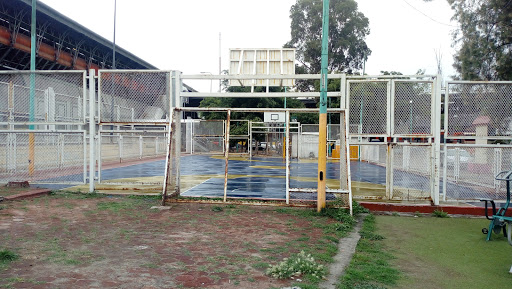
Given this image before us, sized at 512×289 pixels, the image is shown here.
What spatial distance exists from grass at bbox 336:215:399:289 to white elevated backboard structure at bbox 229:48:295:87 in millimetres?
5167

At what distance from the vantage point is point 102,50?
36.8m

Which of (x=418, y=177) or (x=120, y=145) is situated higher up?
(x=120, y=145)

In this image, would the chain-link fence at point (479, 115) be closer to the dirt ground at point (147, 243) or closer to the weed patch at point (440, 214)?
the weed patch at point (440, 214)

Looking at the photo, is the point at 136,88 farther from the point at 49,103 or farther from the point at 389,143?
the point at 389,143

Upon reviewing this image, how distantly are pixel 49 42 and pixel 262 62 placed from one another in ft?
89.0

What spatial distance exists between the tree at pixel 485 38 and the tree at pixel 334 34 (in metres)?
26.7

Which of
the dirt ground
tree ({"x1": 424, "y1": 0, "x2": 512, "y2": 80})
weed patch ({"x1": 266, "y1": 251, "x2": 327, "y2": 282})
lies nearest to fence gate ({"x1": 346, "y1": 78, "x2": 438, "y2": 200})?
the dirt ground

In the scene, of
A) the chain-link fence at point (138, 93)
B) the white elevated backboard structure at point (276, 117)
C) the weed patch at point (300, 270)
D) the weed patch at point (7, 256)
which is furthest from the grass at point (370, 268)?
the white elevated backboard structure at point (276, 117)

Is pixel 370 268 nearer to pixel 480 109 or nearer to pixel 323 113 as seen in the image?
pixel 323 113

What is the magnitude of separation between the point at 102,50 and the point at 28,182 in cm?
2899

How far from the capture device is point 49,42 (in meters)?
30.6

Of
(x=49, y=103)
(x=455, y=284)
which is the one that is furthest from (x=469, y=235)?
(x=49, y=103)

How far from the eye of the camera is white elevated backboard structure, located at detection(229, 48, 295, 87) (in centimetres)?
1006

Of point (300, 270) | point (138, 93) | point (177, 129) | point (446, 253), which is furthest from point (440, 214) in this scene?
point (138, 93)
